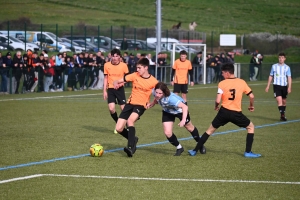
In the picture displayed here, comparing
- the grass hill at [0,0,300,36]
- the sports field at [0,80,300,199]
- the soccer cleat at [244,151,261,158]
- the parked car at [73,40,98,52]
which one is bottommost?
the sports field at [0,80,300,199]

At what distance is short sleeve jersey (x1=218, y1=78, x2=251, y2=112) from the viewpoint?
13.3 m

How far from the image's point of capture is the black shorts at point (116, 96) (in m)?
17.7

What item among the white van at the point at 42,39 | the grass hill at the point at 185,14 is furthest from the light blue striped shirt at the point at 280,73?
the grass hill at the point at 185,14

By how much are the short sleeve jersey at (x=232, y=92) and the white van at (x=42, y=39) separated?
3001cm

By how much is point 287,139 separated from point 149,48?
106 ft

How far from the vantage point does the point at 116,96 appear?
1770 centimetres

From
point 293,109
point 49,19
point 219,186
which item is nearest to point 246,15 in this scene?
point 49,19

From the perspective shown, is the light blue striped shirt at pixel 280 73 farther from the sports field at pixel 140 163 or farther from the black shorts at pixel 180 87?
the black shorts at pixel 180 87

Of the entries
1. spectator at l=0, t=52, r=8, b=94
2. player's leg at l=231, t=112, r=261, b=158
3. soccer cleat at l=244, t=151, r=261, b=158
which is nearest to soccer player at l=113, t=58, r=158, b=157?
player's leg at l=231, t=112, r=261, b=158

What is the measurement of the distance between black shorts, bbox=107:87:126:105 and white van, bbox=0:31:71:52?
994 inches

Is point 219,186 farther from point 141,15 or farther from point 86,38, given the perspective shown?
point 141,15

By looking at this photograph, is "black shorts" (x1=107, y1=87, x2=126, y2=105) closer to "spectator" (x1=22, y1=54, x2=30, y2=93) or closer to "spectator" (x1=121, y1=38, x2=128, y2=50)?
"spectator" (x1=22, y1=54, x2=30, y2=93)

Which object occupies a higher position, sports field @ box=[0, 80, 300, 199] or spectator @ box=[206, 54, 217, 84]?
spectator @ box=[206, 54, 217, 84]

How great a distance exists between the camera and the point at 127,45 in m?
45.8
